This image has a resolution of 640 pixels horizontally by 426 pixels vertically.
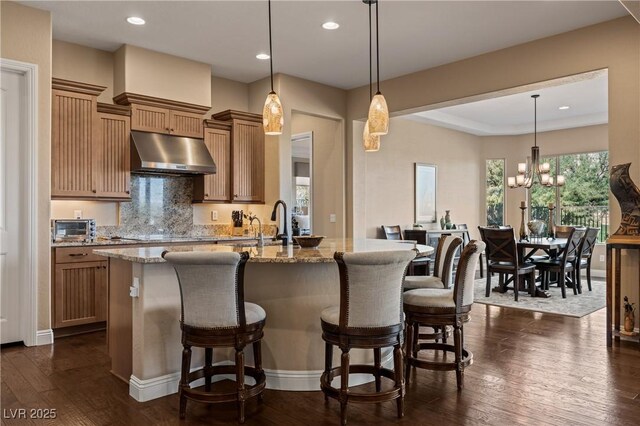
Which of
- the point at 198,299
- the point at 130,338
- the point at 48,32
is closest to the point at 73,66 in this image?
the point at 48,32

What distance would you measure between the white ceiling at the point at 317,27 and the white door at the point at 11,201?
814 mm

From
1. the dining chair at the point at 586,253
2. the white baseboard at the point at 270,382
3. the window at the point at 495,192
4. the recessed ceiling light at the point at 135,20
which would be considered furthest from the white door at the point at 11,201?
the window at the point at 495,192

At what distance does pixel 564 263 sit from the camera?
20.8 ft

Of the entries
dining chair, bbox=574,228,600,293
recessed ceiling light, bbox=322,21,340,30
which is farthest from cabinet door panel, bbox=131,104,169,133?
dining chair, bbox=574,228,600,293

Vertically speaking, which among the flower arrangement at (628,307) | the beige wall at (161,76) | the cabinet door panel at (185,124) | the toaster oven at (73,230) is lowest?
the flower arrangement at (628,307)

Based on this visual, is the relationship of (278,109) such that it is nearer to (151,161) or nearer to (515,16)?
(151,161)

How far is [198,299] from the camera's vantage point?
8.52ft

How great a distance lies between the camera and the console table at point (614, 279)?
13.5ft

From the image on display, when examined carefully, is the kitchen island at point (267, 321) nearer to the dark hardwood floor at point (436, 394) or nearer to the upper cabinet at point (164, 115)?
the dark hardwood floor at point (436, 394)

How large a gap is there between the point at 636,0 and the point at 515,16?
1.47 m

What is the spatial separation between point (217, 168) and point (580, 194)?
23.8 feet

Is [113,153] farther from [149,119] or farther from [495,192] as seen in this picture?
[495,192]

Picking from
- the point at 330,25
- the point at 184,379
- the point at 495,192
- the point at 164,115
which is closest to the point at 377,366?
the point at 184,379

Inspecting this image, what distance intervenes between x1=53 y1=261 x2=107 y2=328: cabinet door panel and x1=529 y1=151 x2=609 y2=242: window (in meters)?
8.44
